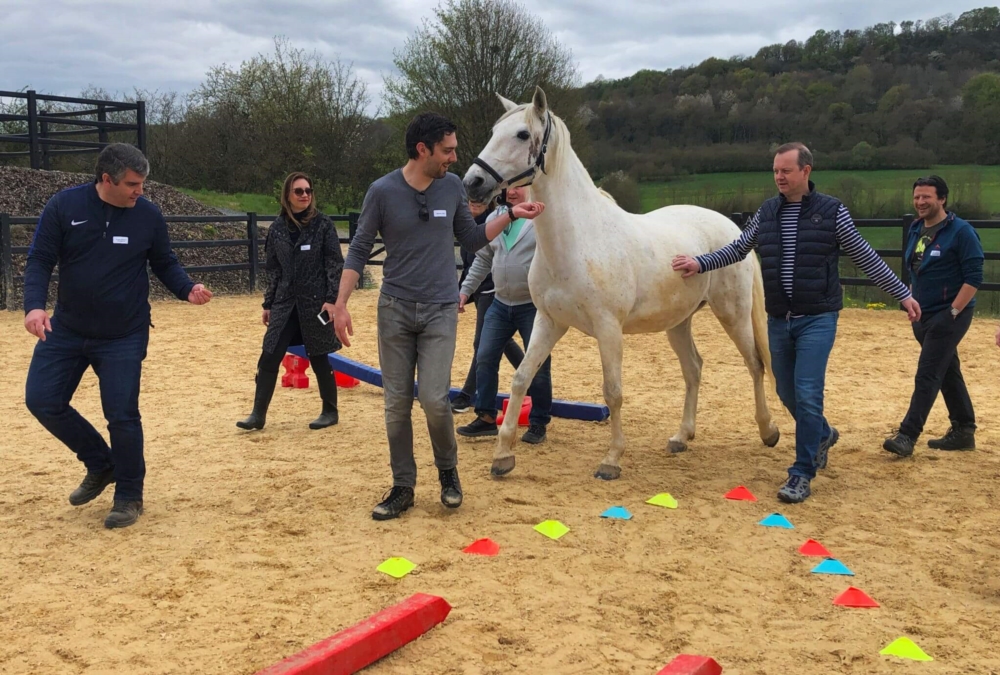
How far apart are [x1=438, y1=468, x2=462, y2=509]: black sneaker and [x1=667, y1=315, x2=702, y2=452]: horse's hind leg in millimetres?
1860

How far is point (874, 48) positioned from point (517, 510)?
4307cm

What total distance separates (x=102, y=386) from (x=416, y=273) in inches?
64.9

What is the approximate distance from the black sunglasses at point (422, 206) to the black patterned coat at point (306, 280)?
1.99 meters

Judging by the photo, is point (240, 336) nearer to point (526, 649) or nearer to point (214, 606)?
point (214, 606)

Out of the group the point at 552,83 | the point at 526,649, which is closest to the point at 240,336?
the point at 526,649

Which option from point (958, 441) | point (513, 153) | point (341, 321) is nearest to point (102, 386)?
point (341, 321)

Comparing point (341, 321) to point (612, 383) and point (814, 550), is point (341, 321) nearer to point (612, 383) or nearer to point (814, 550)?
point (612, 383)

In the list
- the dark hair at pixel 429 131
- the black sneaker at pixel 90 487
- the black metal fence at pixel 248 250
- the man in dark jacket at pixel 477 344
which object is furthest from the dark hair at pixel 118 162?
the black metal fence at pixel 248 250

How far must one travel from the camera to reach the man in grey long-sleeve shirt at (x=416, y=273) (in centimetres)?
396

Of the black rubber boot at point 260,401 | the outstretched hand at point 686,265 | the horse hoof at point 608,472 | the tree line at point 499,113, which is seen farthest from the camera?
the tree line at point 499,113

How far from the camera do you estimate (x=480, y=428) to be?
235 inches

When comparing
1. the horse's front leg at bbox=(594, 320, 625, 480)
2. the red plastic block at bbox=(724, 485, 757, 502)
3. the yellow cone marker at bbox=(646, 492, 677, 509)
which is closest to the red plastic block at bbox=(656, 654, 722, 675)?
the yellow cone marker at bbox=(646, 492, 677, 509)

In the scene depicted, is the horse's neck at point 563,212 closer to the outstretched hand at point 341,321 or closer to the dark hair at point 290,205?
the outstretched hand at point 341,321

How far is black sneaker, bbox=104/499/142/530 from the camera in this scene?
159 inches
